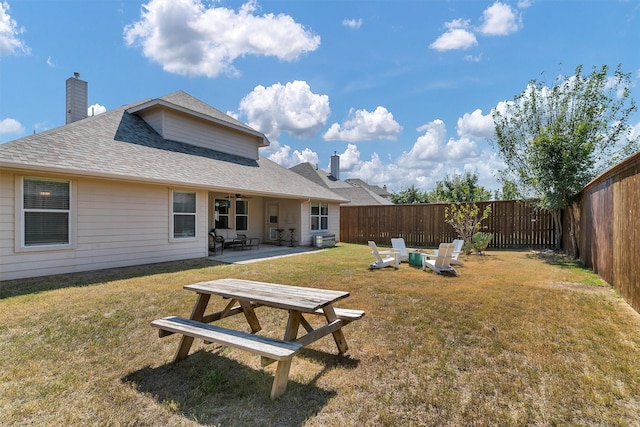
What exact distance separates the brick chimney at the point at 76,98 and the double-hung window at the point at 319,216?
11551 millimetres

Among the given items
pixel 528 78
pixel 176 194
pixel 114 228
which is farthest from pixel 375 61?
pixel 114 228

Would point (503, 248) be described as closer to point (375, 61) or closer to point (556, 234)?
point (556, 234)

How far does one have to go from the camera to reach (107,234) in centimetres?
853

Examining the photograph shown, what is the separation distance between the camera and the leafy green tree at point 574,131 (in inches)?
422

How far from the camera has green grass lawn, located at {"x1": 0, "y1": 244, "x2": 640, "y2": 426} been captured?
8.29 ft

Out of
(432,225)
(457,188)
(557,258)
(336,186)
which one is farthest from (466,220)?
(457,188)

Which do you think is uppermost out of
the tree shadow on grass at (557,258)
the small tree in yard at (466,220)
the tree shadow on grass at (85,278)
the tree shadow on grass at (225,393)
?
the small tree in yard at (466,220)

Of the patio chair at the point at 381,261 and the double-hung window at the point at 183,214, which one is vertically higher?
the double-hung window at the point at 183,214

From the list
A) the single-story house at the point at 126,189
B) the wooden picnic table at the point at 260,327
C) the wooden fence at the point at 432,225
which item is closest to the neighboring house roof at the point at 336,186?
the wooden fence at the point at 432,225

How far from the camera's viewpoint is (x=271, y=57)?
46.6 ft

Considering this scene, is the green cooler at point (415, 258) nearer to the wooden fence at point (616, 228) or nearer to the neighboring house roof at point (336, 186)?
the wooden fence at point (616, 228)

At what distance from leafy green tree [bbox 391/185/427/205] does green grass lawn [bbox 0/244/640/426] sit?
41114 millimetres

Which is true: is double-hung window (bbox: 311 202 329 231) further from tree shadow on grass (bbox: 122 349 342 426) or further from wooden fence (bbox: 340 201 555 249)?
tree shadow on grass (bbox: 122 349 342 426)

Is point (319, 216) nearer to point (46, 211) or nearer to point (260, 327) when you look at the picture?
point (46, 211)
